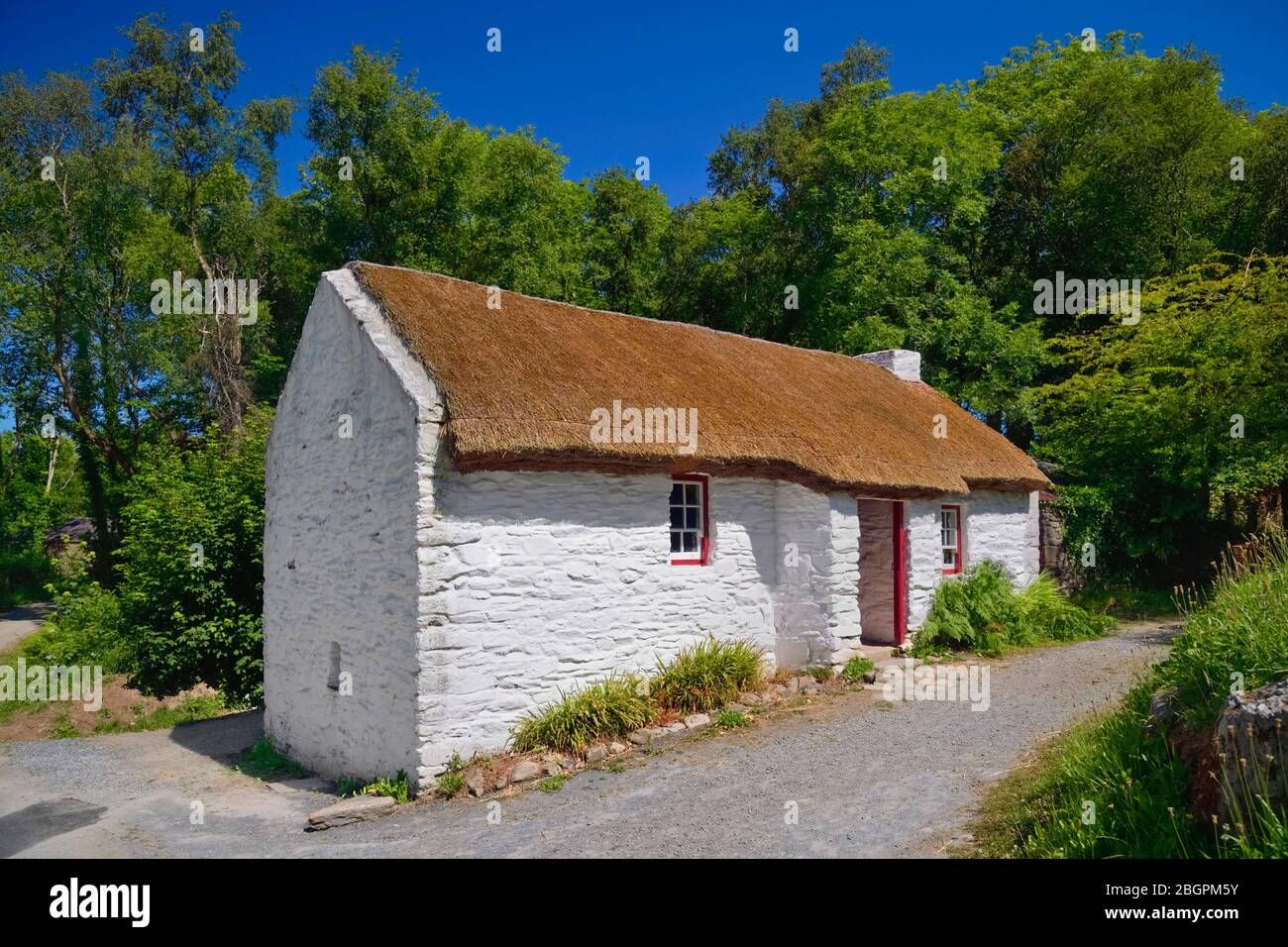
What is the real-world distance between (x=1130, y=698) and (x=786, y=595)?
513cm

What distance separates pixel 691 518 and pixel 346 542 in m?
4.19

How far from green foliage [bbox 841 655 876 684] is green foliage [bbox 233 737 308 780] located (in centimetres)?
696

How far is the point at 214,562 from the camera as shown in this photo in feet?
47.2

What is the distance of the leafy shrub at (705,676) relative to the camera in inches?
384

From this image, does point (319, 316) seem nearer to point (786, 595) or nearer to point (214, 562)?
point (214, 562)

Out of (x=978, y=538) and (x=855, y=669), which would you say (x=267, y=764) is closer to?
(x=855, y=669)

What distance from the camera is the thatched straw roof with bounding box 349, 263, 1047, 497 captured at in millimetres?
8836

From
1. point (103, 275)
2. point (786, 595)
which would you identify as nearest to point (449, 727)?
point (786, 595)

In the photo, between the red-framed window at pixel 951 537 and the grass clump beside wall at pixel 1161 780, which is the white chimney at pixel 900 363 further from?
the grass clump beside wall at pixel 1161 780

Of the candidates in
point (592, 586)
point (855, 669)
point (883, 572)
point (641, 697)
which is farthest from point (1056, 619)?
point (592, 586)

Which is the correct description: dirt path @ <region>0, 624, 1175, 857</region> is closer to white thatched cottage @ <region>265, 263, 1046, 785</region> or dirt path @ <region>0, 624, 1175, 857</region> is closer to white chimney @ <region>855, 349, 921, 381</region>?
white thatched cottage @ <region>265, 263, 1046, 785</region>

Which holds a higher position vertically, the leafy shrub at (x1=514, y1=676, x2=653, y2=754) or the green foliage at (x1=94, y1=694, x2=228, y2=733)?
the leafy shrub at (x1=514, y1=676, x2=653, y2=754)

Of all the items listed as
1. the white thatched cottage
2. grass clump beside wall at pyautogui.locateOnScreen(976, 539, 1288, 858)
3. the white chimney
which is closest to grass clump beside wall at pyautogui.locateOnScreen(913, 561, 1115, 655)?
the white thatched cottage

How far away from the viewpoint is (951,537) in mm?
14742
